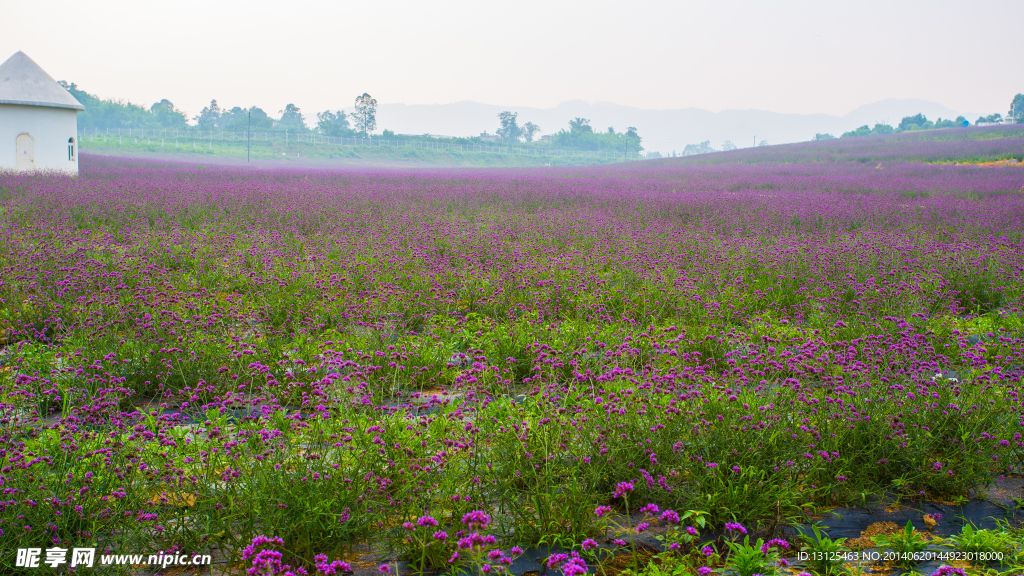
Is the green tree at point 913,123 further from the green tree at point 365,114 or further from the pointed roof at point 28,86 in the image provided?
the pointed roof at point 28,86

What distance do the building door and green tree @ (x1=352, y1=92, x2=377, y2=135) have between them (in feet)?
242

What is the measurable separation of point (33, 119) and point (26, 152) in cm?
120

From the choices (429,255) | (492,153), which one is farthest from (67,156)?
(492,153)

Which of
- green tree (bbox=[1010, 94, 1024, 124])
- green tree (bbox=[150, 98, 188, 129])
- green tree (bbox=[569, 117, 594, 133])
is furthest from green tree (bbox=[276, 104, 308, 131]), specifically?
green tree (bbox=[1010, 94, 1024, 124])

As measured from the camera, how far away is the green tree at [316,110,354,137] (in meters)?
90.6

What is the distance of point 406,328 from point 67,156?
2338cm

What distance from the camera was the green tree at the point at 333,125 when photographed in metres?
90.6

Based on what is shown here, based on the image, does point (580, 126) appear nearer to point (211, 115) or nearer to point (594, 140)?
point (594, 140)

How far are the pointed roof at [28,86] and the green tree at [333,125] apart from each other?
222ft

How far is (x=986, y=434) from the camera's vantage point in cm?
296

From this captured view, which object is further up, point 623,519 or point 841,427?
point 841,427

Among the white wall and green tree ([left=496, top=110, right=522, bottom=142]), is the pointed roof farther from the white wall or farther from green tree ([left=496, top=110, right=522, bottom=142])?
green tree ([left=496, top=110, right=522, bottom=142])

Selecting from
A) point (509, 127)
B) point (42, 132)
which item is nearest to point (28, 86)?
point (42, 132)

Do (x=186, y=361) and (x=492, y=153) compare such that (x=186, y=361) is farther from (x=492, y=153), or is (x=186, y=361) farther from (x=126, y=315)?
(x=492, y=153)
